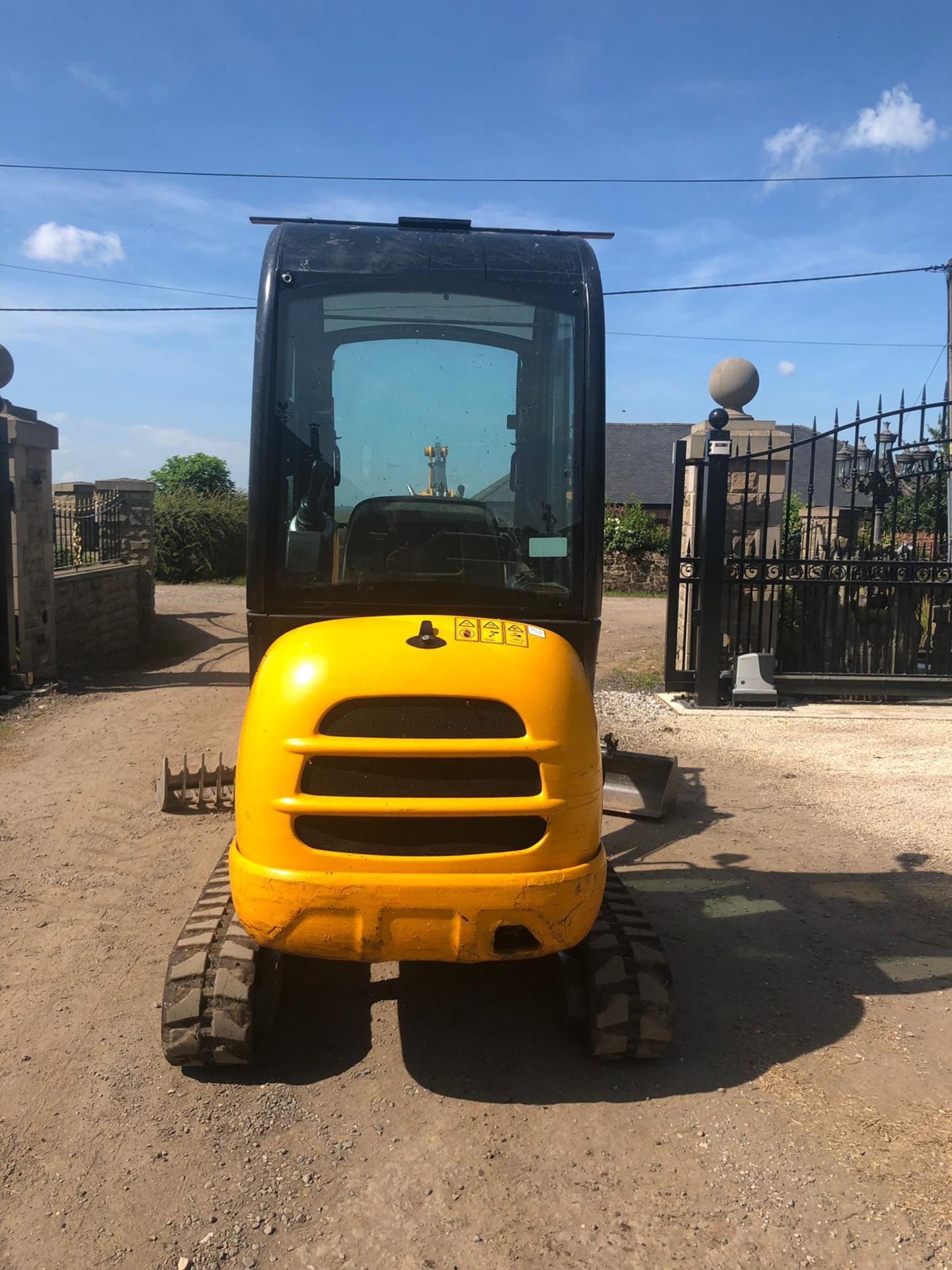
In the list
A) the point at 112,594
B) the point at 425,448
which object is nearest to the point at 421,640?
the point at 425,448

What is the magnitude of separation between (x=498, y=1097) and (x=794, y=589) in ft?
25.3

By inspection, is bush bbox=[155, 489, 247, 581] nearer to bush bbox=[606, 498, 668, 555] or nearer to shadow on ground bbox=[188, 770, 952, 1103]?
bush bbox=[606, 498, 668, 555]

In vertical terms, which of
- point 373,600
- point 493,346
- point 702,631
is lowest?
point 702,631

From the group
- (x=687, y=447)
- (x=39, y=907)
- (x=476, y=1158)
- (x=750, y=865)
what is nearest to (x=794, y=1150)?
(x=476, y=1158)

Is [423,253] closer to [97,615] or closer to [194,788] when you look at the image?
[194,788]

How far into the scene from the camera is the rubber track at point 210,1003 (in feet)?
10.0

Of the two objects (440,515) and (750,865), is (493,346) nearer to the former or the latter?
(440,515)

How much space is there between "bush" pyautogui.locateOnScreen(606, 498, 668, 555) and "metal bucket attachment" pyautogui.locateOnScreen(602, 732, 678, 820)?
76.6 feet

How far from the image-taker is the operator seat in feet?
11.5

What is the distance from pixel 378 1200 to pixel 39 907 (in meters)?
2.67

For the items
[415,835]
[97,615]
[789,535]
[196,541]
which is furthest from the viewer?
[196,541]

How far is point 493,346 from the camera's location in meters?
3.60

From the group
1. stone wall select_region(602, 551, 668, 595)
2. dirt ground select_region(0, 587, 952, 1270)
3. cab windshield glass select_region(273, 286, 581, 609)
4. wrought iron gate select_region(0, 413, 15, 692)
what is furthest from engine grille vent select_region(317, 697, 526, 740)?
stone wall select_region(602, 551, 668, 595)

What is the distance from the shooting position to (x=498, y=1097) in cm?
310
